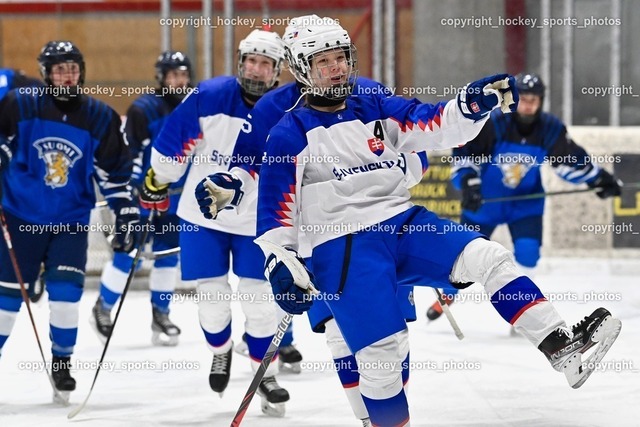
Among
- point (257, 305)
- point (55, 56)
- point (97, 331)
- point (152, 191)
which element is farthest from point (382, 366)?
point (97, 331)

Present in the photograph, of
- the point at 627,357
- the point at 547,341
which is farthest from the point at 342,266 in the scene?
the point at 627,357

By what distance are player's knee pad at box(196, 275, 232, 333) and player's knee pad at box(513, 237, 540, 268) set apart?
181 cm

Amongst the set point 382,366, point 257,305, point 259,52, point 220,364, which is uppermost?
point 259,52

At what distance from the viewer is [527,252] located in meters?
5.43

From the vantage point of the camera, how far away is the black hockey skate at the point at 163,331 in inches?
211

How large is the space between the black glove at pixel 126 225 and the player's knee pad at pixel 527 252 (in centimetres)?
198

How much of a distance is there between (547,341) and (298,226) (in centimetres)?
72

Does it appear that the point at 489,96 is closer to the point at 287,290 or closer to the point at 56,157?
the point at 287,290

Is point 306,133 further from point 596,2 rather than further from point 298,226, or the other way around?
point 596,2

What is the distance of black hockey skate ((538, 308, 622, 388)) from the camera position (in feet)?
9.34

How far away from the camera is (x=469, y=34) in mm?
7887

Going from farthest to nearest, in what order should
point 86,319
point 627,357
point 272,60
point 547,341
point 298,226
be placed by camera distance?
point 86,319 → point 627,357 → point 272,60 → point 298,226 → point 547,341

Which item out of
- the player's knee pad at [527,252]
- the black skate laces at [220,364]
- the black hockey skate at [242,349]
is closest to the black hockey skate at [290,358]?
the black hockey skate at [242,349]

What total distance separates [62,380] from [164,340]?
1.25 m
